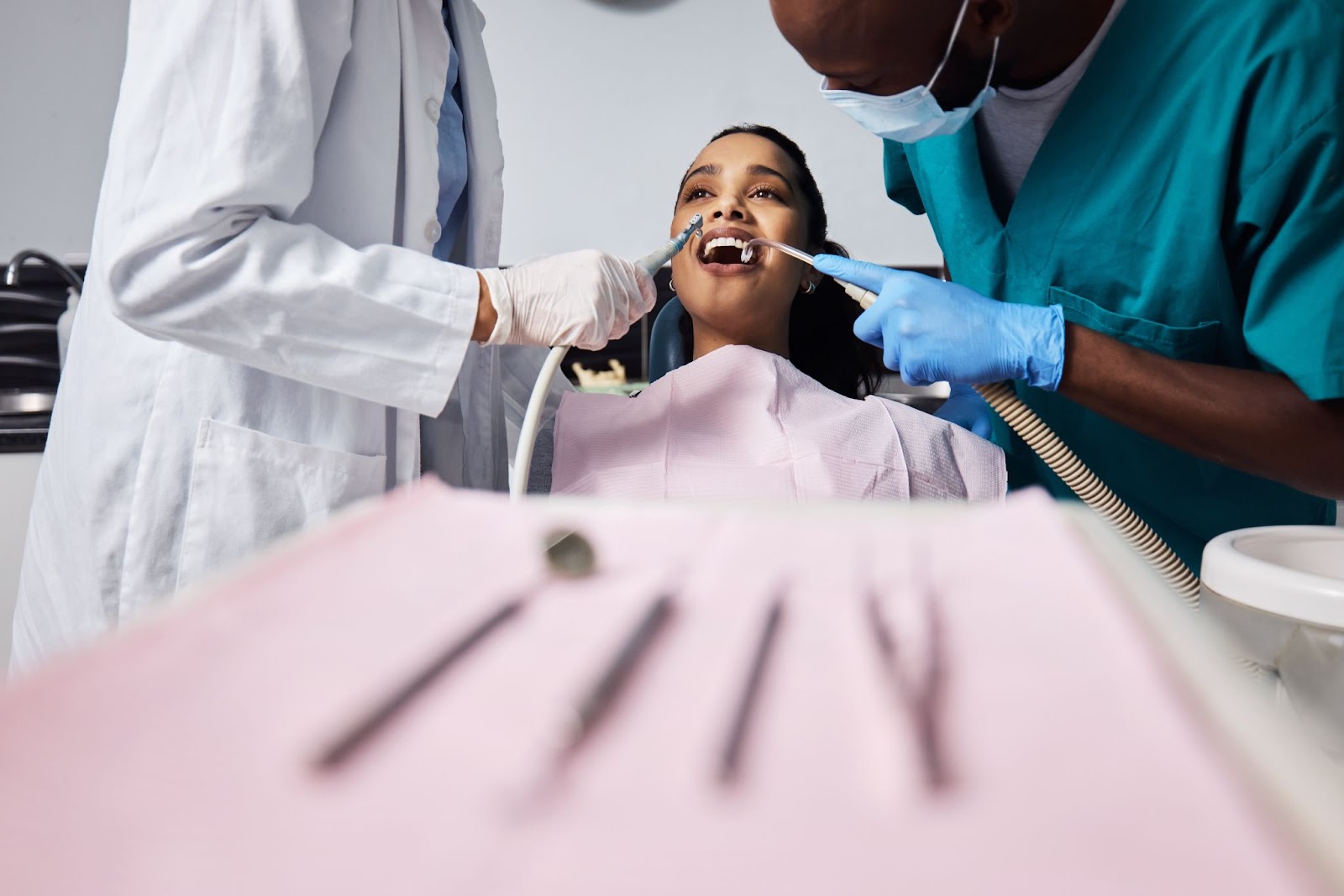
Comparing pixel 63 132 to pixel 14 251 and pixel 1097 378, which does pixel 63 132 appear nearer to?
pixel 14 251

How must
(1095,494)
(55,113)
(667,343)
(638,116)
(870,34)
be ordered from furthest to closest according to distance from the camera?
(638,116), (55,113), (667,343), (1095,494), (870,34)

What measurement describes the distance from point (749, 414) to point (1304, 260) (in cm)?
78

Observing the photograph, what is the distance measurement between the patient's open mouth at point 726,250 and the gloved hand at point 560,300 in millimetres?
486

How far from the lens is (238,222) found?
0.99 m

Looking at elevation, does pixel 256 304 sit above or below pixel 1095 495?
above

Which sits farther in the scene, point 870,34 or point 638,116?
point 638,116

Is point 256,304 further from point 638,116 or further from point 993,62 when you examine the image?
point 638,116

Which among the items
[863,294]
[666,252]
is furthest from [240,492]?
[863,294]

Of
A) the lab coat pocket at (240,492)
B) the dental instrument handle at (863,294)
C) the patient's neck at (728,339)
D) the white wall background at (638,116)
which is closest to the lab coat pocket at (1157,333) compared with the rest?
the dental instrument handle at (863,294)

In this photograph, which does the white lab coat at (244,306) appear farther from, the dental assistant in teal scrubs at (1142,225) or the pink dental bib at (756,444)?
the dental assistant in teal scrubs at (1142,225)

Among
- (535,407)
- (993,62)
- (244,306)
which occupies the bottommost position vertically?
(535,407)

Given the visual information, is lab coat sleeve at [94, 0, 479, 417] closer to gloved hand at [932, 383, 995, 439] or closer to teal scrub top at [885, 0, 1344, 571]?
teal scrub top at [885, 0, 1344, 571]

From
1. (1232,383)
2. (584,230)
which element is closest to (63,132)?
(584,230)

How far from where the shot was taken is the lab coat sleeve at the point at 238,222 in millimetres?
959
